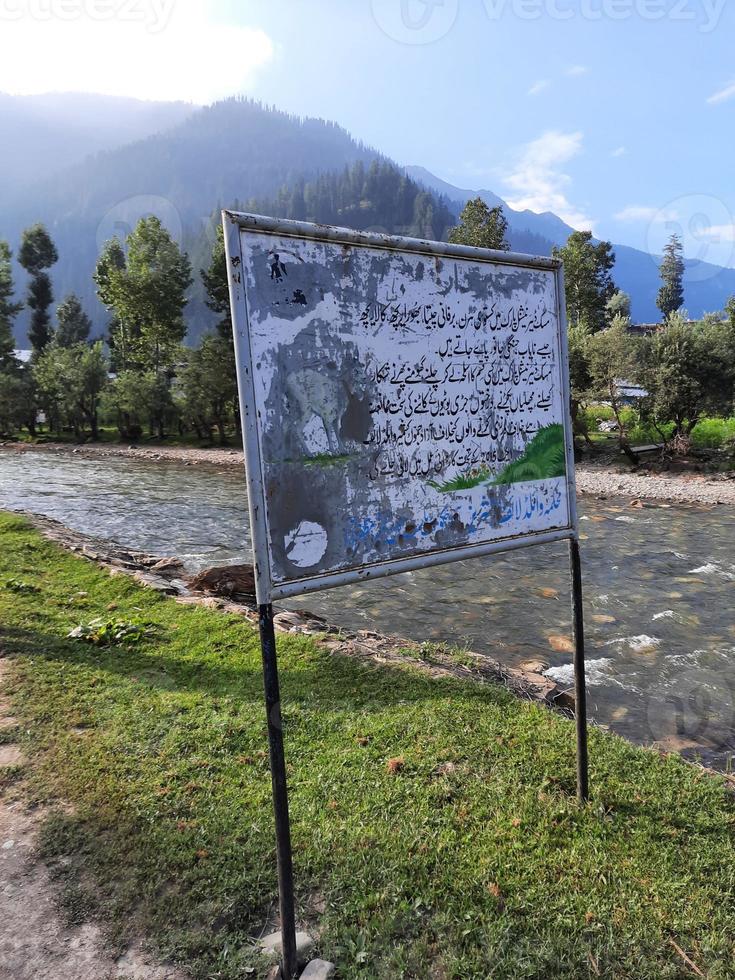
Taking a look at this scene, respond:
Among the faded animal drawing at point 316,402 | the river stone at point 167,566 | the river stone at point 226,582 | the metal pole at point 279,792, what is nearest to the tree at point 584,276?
the river stone at point 167,566

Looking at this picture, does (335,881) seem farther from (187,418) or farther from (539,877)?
(187,418)

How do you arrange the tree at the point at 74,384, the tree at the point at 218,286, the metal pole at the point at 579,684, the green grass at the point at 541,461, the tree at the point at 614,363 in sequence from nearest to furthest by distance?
the green grass at the point at 541,461
the metal pole at the point at 579,684
the tree at the point at 614,363
the tree at the point at 218,286
the tree at the point at 74,384

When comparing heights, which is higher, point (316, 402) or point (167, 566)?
point (316, 402)

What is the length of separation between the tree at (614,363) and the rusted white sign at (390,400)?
2438 cm

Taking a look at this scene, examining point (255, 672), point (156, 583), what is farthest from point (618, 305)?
point (255, 672)

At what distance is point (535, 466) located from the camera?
13.3ft

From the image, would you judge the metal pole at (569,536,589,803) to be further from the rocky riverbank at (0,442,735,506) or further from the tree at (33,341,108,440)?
the tree at (33,341,108,440)

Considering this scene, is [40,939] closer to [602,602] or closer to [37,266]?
[602,602]

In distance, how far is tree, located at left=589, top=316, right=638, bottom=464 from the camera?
85.9 feet

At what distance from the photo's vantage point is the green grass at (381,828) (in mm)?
3189

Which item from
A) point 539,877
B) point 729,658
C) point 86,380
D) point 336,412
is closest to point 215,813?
point 539,877

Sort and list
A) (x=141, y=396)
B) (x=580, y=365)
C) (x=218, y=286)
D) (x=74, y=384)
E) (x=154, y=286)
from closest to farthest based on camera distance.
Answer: (x=580, y=365)
(x=218, y=286)
(x=141, y=396)
(x=74, y=384)
(x=154, y=286)

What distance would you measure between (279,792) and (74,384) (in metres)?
50.8

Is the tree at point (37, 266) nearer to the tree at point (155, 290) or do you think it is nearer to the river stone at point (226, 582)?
the tree at point (155, 290)
